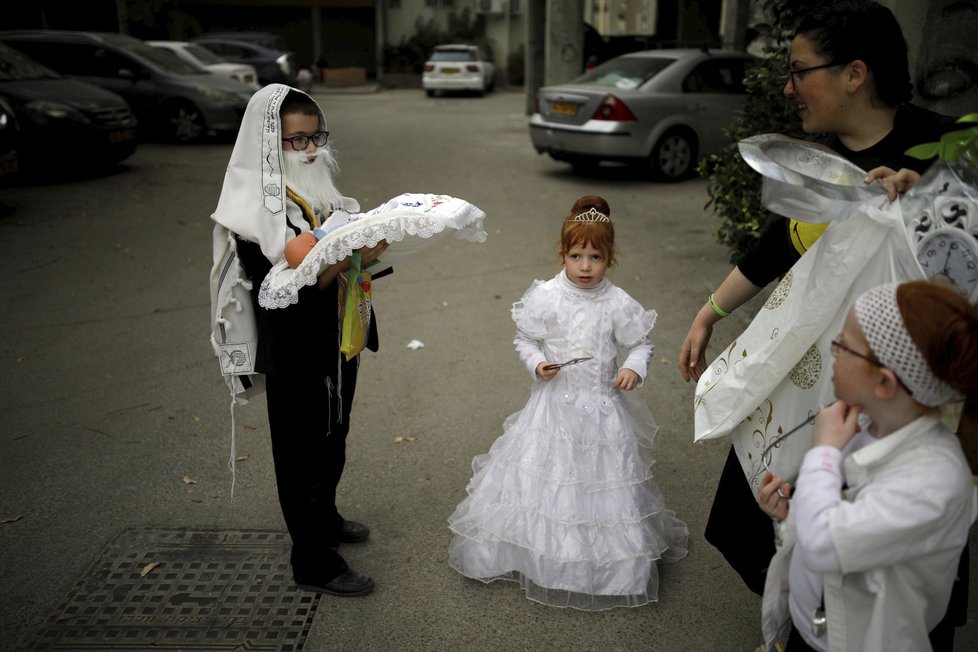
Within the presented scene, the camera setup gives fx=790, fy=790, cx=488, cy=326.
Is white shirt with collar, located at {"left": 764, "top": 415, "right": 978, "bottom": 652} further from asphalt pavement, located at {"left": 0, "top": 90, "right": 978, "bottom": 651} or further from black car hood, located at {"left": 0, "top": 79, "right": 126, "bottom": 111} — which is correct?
black car hood, located at {"left": 0, "top": 79, "right": 126, "bottom": 111}

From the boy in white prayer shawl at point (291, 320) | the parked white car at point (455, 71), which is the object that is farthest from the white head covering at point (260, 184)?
the parked white car at point (455, 71)

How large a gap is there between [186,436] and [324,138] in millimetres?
2346

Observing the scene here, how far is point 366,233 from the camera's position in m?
2.61

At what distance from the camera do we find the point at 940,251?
1.85 metres

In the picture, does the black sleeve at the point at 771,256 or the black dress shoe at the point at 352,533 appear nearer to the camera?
the black sleeve at the point at 771,256

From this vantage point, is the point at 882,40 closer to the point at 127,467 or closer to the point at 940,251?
the point at 940,251

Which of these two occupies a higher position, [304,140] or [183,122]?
[304,140]

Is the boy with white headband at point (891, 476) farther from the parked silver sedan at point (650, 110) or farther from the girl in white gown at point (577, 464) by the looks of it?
the parked silver sedan at point (650, 110)

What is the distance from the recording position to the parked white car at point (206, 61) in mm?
16906

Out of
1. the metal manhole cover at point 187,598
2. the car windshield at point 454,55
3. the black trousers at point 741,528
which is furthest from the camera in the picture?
the car windshield at point 454,55

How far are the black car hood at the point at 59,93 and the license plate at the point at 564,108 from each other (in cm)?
655

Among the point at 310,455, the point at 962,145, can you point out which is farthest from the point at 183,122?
the point at 962,145

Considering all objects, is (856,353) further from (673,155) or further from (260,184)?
(673,155)

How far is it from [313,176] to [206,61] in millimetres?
17414
